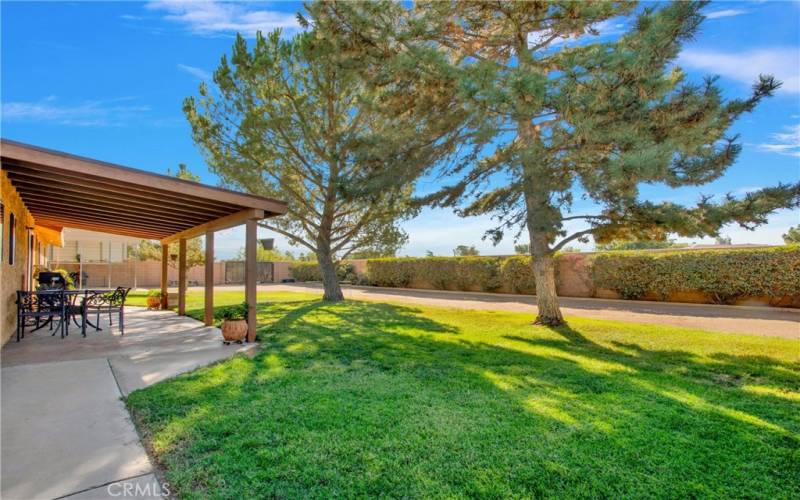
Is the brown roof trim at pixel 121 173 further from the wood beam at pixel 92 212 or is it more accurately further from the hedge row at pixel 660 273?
the hedge row at pixel 660 273

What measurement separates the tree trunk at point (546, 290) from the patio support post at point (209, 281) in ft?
24.4

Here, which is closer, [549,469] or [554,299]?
[549,469]

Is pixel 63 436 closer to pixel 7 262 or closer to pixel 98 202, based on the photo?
pixel 7 262

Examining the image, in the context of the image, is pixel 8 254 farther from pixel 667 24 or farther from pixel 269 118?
pixel 667 24

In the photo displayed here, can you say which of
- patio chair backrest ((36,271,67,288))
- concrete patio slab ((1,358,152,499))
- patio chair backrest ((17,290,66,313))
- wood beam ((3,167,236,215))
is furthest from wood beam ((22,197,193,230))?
concrete patio slab ((1,358,152,499))

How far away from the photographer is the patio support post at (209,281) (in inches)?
368

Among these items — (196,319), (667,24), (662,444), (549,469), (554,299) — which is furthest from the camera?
(196,319)

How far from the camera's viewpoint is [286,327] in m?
9.23

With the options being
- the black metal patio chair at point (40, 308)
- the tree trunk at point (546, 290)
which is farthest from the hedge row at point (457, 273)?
the black metal patio chair at point (40, 308)

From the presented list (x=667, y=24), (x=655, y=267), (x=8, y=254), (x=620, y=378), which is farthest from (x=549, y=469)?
(x=655, y=267)

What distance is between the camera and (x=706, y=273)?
11.5 m

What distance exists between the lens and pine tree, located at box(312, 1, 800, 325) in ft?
20.7

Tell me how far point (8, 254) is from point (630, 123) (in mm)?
10673

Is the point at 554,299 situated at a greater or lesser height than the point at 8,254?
lesser
